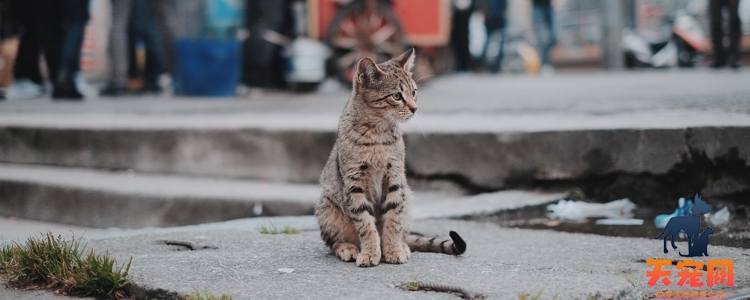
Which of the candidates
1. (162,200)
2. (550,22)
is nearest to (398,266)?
(162,200)

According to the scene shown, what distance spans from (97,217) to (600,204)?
3.07 m

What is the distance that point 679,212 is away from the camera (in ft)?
13.1

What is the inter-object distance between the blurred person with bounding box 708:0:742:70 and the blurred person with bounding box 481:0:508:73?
6.44 metres

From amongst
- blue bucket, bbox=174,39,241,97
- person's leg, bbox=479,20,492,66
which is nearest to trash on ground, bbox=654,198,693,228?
blue bucket, bbox=174,39,241,97

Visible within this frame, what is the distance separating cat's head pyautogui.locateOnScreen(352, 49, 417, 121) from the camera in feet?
10.5

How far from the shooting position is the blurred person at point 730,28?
1147cm

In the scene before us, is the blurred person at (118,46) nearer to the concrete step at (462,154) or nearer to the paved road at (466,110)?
the paved road at (466,110)

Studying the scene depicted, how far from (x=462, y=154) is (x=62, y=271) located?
8.45ft

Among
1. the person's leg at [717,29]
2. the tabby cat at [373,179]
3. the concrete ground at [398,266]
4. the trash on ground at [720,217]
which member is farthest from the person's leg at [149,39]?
the trash on ground at [720,217]

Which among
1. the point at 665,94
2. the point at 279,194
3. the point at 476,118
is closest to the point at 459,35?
the point at 665,94

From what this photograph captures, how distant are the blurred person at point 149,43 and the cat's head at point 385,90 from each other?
7.89 meters

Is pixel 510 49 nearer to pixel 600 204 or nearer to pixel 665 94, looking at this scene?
pixel 665 94

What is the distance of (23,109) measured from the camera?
7605 mm

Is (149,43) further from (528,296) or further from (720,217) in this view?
(528,296)
